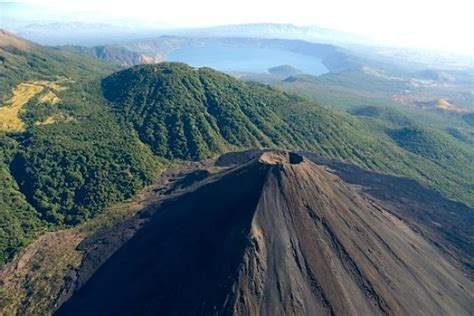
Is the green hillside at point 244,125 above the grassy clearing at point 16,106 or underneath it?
underneath

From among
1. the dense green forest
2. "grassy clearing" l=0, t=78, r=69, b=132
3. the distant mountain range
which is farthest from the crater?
"grassy clearing" l=0, t=78, r=69, b=132

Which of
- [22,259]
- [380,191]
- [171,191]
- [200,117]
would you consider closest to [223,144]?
[200,117]

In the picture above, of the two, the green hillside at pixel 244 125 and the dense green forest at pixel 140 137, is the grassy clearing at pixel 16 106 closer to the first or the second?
the dense green forest at pixel 140 137

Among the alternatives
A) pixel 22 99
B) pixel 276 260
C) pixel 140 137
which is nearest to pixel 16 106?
pixel 22 99

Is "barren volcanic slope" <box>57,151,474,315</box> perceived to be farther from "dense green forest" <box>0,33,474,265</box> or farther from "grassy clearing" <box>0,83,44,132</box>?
"grassy clearing" <box>0,83,44,132</box>

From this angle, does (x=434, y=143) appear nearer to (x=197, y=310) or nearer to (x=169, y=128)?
(x=169, y=128)

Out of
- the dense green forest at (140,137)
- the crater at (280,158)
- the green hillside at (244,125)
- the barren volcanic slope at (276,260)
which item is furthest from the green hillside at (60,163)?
the crater at (280,158)
